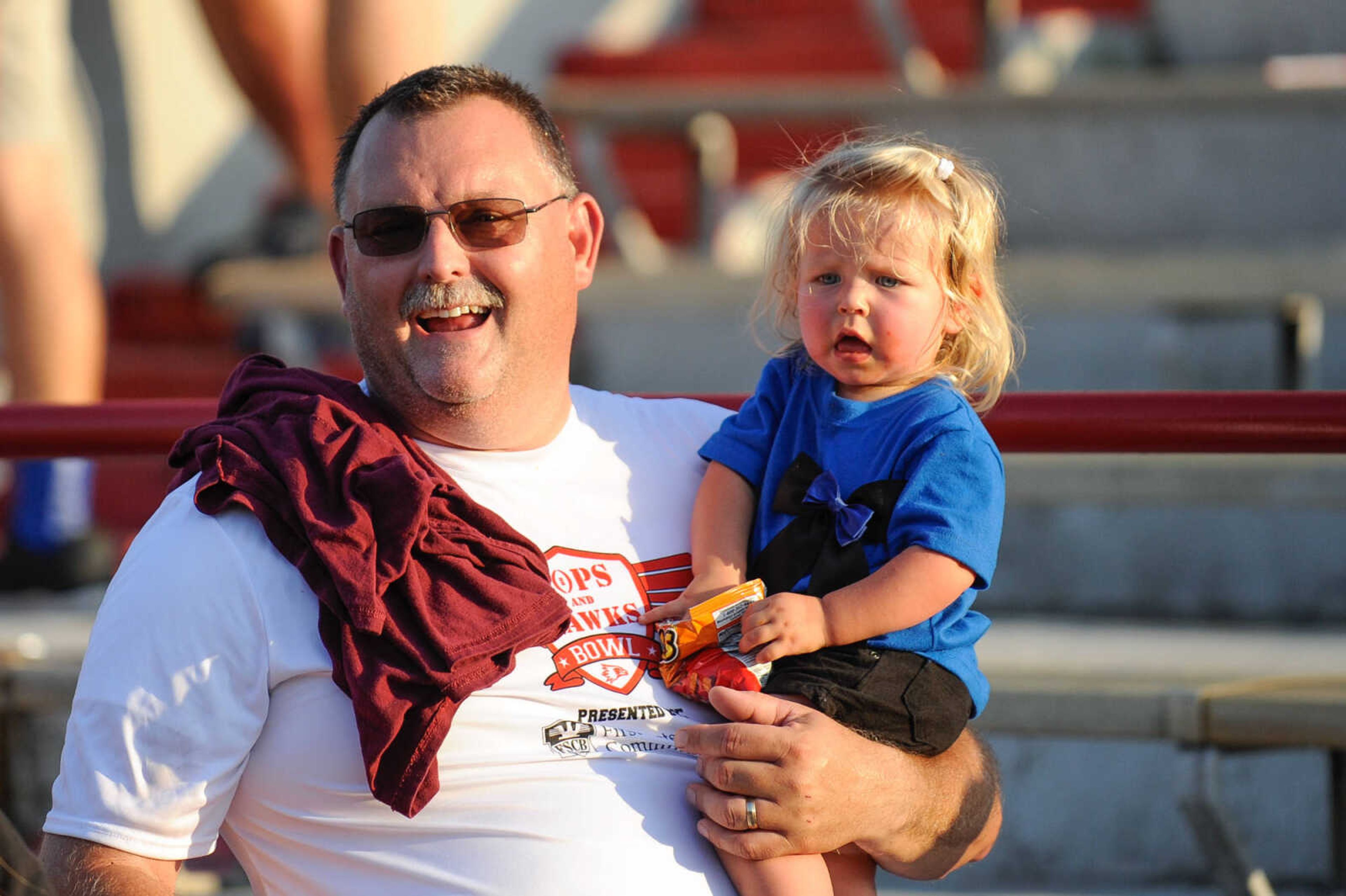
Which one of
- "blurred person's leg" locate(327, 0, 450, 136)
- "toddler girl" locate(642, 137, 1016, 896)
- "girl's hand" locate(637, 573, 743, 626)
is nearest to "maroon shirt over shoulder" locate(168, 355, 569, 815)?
"girl's hand" locate(637, 573, 743, 626)

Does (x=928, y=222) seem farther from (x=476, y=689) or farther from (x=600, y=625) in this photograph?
(x=476, y=689)

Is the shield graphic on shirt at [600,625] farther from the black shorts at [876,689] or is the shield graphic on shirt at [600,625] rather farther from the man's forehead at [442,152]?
the man's forehead at [442,152]

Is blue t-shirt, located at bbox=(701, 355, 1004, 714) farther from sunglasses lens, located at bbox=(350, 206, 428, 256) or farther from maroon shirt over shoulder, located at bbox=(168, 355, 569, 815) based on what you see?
sunglasses lens, located at bbox=(350, 206, 428, 256)

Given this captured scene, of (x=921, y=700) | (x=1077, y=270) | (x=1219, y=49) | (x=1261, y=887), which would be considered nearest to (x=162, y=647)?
(x=921, y=700)

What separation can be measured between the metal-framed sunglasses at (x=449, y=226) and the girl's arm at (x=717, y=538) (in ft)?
1.39

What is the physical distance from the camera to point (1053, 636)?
138 inches

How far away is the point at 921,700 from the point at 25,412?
1517 mm

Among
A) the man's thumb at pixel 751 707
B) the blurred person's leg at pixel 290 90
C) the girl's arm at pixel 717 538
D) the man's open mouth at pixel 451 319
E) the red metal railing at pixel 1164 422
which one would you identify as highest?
the blurred person's leg at pixel 290 90

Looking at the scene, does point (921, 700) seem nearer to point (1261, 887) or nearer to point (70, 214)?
point (1261, 887)

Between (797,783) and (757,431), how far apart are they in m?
0.50

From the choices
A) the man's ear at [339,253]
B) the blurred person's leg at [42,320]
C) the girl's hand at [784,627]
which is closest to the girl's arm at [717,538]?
the girl's hand at [784,627]

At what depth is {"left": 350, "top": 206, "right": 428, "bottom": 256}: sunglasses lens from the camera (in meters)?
2.00

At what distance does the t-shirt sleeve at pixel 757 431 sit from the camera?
2068 millimetres

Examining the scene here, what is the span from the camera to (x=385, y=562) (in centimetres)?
176
